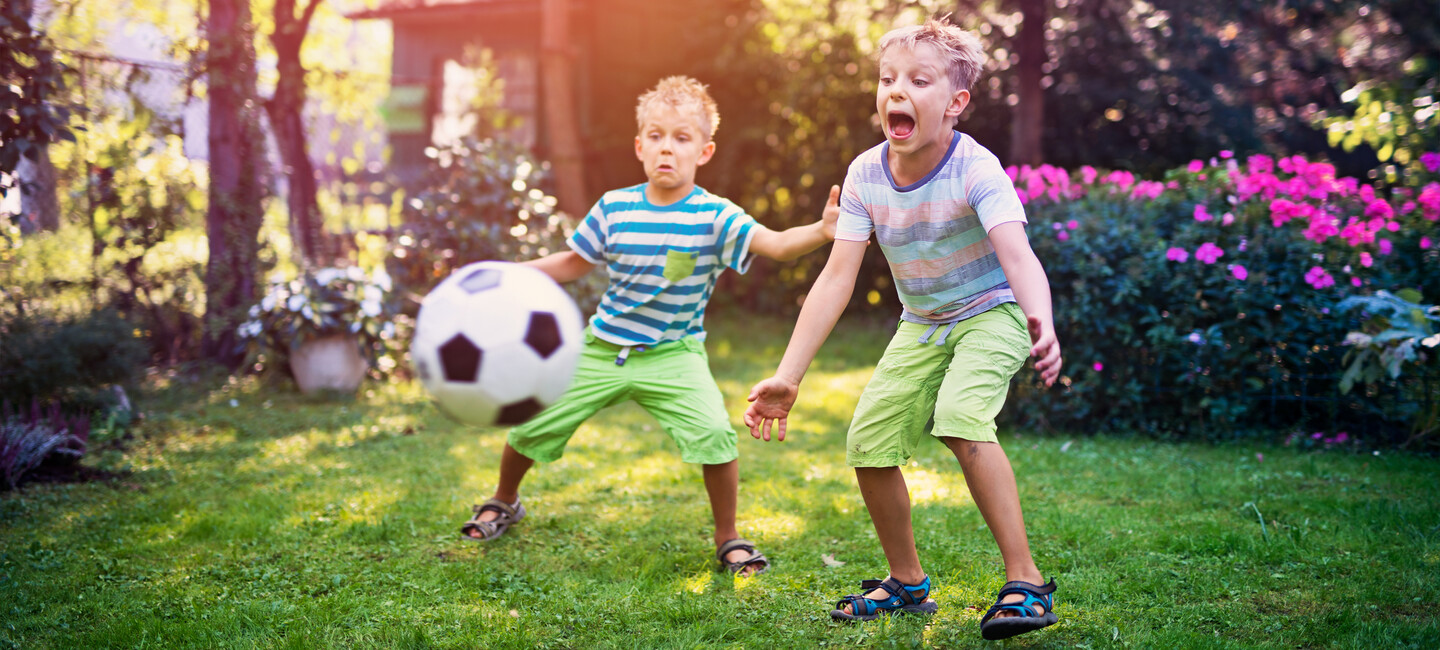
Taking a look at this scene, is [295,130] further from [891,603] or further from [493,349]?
[891,603]

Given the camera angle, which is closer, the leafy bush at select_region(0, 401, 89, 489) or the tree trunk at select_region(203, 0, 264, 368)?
the leafy bush at select_region(0, 401, 89, 489)

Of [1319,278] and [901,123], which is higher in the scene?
[901,123]

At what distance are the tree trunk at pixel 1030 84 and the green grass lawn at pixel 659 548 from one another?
519 centimetres

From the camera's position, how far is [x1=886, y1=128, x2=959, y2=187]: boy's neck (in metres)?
2.54

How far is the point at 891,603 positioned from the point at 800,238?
1.10 metres

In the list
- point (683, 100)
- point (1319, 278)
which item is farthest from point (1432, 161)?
point (683, 100)

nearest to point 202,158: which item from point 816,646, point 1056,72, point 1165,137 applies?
point 816,646

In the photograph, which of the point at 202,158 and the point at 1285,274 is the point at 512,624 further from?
the point at 202,158

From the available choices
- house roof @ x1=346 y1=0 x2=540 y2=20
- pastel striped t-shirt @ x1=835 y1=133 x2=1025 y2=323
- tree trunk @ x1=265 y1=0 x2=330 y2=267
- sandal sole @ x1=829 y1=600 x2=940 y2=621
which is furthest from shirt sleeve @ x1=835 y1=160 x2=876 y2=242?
house roof @ x1=346 y1=0 x2=540 y2=20

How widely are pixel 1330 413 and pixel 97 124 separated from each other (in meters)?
7.61

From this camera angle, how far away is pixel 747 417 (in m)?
2.52

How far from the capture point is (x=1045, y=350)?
2.11m

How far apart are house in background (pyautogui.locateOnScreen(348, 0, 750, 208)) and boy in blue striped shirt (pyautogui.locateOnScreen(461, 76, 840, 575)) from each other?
7481 millimetres

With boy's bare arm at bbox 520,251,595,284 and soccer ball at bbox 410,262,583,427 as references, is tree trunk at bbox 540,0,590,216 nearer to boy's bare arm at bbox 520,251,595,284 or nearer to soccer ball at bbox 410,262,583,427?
boy's bare arm at bbox 520,251,595,284
